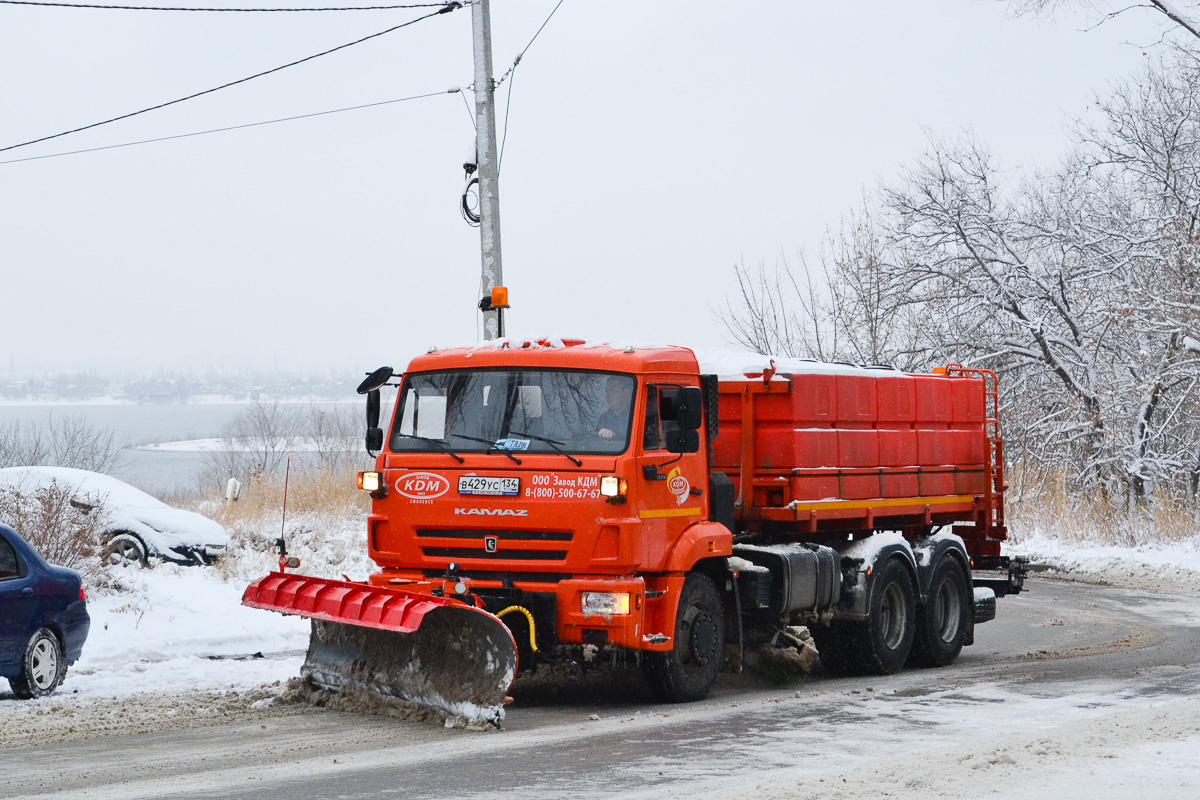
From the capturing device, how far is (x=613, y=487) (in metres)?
9.20

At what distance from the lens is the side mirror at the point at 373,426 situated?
1020cm

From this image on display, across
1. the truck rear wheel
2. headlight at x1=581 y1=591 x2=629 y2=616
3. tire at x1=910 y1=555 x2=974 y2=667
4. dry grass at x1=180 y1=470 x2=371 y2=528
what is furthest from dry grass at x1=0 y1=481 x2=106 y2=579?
tire at x1=910 y1=555 x2=974 y2=667

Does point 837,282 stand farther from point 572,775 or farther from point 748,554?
point 572,775

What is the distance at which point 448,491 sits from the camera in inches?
380

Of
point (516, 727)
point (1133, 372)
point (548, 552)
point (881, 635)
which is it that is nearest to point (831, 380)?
point (881, 635)

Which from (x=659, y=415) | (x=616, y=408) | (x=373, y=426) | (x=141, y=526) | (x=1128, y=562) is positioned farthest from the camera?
(x=1128, y=562)

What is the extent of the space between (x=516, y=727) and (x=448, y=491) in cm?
178

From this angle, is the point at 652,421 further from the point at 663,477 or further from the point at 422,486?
the point at 422,486

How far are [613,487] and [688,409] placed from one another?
2.97 feet

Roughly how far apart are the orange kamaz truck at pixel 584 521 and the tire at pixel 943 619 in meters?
1.24

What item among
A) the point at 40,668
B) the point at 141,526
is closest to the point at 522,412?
the point at 40,668

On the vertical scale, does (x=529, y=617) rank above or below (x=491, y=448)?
below

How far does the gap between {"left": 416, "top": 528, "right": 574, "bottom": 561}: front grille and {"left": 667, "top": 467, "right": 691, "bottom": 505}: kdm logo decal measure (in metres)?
0.92

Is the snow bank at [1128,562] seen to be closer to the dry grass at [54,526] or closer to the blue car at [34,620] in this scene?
the dry grass at [54,526]
